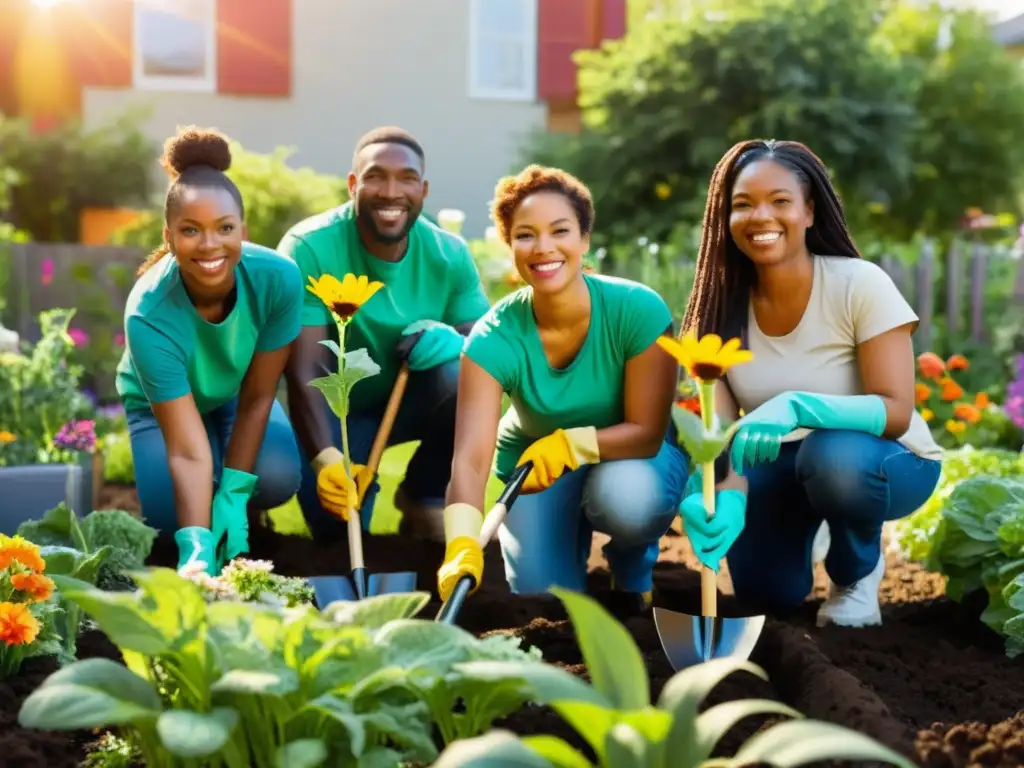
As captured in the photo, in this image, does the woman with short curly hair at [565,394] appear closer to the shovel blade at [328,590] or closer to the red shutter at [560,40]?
the shovel blade at [328,590]

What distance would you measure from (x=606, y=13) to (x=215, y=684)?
958 cm

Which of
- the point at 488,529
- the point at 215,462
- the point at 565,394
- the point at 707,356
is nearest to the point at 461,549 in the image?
the point at 488,529

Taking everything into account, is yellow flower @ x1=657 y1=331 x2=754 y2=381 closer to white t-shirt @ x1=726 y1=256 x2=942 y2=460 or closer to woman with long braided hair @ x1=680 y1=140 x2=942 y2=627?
woman with long braided hair @ x1=680 y1=140 x2=942 y2=627

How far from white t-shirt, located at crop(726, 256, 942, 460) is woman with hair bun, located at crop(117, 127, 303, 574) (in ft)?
3.78

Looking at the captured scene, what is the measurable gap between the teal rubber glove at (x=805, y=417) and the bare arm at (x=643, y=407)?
7.7 inches

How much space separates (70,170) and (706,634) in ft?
27.8

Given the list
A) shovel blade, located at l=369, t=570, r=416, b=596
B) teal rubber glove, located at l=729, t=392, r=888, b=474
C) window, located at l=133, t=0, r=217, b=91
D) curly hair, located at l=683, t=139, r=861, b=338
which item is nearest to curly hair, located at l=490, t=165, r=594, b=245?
curly hair, located at l=683, t=139, r=861, b=338

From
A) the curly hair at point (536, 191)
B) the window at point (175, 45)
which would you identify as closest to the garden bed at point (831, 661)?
the curly hair at point (536, 191)

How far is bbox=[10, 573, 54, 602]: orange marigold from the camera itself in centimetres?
211

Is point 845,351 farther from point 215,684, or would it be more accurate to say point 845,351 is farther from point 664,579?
point 215,684

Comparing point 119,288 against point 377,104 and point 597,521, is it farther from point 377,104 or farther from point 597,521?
point 597,521

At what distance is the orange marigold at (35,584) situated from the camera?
6.91 feet

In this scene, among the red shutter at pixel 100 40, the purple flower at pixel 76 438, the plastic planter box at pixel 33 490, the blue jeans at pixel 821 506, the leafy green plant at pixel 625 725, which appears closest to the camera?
the leafy green plant at pixel 625 725

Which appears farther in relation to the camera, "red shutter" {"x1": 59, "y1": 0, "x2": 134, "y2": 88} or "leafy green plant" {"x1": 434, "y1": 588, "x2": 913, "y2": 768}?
"red shutter" {"x1": 59, "y1": 0, "x2": 134, "y2": 88}
